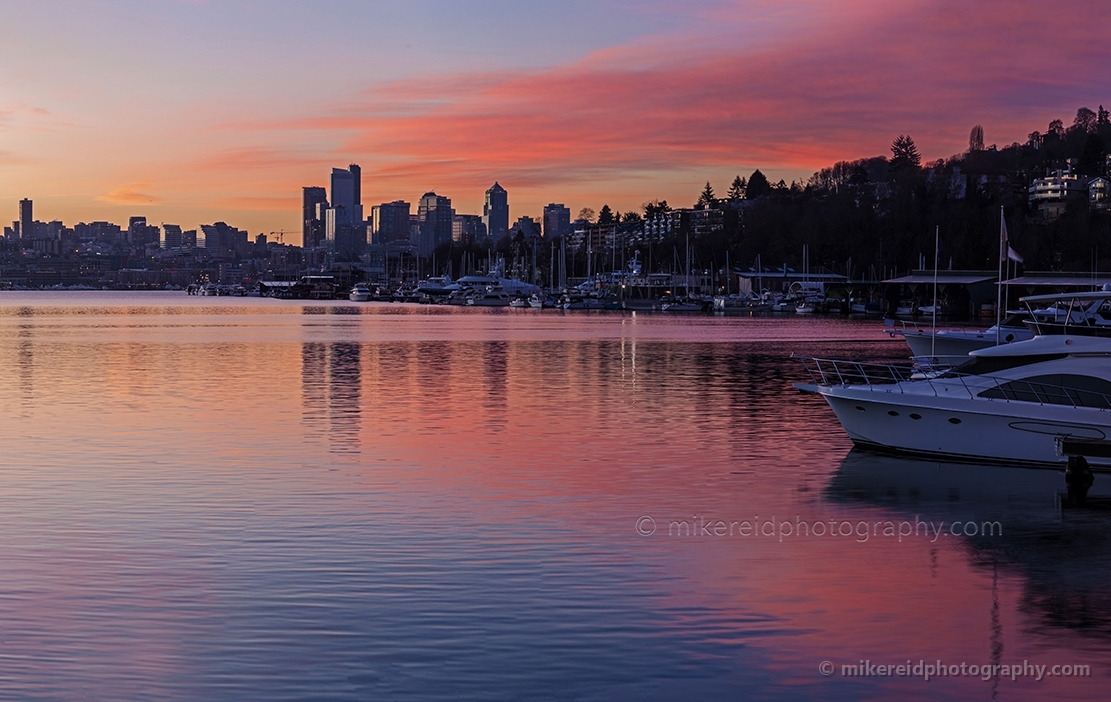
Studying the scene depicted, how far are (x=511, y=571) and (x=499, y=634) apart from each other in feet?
11.5

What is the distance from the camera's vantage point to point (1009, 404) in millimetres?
30094

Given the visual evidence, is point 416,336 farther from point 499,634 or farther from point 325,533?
point 499,634

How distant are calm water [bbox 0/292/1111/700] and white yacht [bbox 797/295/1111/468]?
75cm

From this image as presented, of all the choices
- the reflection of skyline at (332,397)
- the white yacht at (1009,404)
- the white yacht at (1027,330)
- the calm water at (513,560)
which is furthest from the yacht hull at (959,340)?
the white yacht at (1009,404)

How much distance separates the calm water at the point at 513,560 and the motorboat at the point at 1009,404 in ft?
2.54

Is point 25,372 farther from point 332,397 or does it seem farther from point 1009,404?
point 1009,404

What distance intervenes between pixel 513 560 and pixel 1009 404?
47.0ft

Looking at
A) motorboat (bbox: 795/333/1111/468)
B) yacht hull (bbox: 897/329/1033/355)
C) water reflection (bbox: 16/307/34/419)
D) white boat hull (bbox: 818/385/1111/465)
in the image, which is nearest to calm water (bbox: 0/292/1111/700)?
white boat hull (bbox: 818/385/1111/465)

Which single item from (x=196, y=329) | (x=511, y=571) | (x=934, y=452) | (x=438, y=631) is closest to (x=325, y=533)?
(x=511, y=571)

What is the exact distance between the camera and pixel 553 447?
3528cm

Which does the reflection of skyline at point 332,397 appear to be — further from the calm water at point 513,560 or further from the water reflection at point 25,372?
the water reflection at point 25,372

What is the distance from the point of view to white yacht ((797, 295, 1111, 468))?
29.7m

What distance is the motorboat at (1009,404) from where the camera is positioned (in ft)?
97.3

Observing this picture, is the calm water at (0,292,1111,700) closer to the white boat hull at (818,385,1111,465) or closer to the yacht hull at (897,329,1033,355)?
the white boat hull at (818,385,1111,465)
